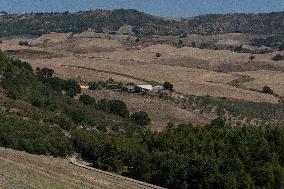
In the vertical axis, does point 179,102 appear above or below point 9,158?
below

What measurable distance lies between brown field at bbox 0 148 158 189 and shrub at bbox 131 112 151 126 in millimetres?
40715

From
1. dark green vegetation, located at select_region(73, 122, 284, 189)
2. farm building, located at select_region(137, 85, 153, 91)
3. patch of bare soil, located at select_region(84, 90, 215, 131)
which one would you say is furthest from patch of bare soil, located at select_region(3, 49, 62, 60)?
dark green vegetation, located at select_region(73, 122, 284, 189)

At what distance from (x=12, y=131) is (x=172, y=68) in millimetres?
97361

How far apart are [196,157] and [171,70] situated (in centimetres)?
9631

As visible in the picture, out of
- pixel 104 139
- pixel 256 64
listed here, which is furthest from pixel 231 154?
pixel 256 64

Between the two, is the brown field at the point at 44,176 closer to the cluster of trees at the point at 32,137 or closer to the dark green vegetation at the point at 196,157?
the dark green vegetation at the point at 196,157

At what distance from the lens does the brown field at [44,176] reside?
3381 centimetres

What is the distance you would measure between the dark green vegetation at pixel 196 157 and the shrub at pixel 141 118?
24.7m

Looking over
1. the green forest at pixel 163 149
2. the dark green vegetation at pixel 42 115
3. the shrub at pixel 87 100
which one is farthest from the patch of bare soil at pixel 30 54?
the green forest at pixel 163 149

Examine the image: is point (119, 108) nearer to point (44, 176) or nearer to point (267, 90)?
point (267, 90)

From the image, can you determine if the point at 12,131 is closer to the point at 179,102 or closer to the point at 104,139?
the point at 104,139

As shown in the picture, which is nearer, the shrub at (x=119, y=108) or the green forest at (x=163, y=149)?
the green forest at (x=163, y=149)

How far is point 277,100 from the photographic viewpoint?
119 meters

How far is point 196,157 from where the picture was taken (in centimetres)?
5100
